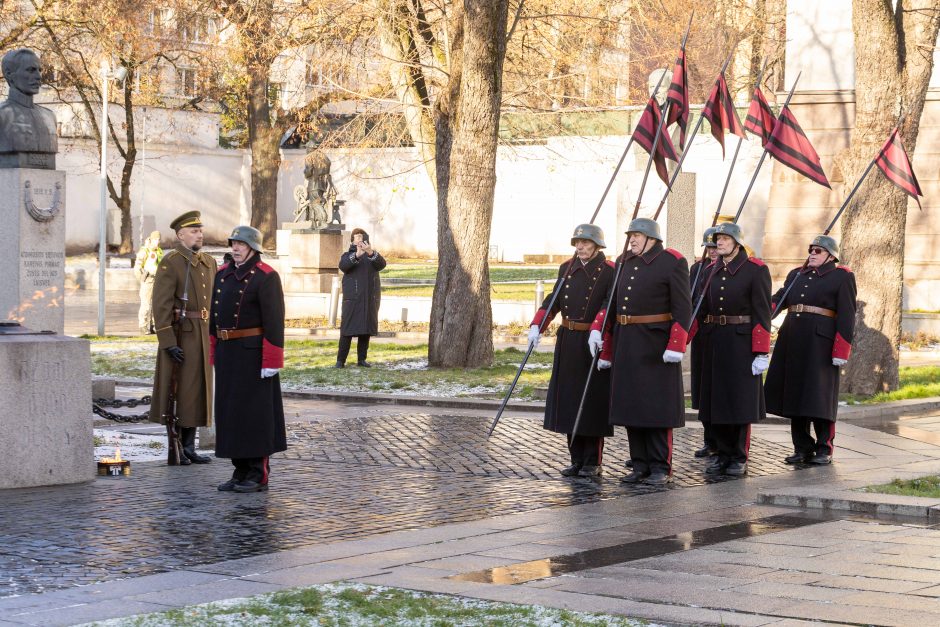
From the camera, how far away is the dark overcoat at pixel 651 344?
11.2 meters

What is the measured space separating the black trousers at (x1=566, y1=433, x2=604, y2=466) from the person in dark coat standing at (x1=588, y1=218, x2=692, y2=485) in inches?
11.9

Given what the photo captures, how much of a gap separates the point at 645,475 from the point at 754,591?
13.7 ft

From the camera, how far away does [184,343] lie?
39.9ft

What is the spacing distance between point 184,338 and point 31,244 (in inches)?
57.2

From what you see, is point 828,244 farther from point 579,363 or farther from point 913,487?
point 913,487

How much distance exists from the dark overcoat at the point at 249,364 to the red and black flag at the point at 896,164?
7008mm

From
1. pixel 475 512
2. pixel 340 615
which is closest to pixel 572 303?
pixel 475 512

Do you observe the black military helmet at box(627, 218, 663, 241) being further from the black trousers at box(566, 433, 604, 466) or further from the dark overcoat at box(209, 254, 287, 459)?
the dark overcoat at box(209, 254, 287, 459)

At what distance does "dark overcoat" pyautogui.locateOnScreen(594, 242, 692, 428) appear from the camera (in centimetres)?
1123

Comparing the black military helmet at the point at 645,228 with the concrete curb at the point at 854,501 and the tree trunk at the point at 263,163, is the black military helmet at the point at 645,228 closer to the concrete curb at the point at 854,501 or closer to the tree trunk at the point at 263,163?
the concrete curb at the point at 854,501

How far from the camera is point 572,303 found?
1179cm

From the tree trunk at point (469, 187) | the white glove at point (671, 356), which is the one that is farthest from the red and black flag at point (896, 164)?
the tree trunk at point (469, 187)

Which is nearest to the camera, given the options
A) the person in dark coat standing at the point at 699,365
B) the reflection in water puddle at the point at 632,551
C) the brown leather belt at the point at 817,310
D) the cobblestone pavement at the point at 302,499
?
the reflection in water puddle at the point at 632,551

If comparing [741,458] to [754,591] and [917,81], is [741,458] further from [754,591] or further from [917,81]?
[917,81]
